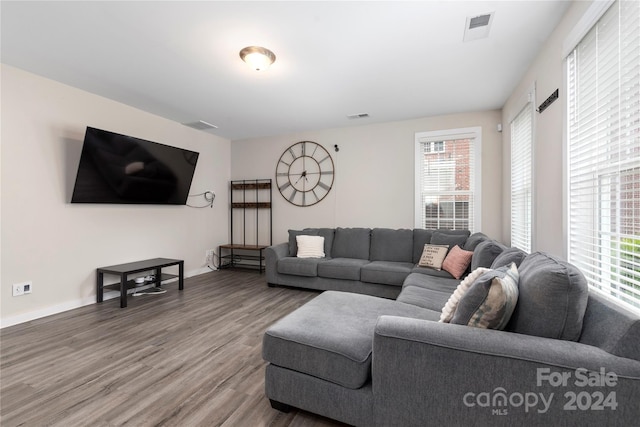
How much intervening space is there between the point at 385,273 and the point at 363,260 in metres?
0.60

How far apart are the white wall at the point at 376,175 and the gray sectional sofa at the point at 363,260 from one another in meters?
0.40

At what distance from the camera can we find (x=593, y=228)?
1716mm

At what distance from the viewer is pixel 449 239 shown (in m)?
3.67

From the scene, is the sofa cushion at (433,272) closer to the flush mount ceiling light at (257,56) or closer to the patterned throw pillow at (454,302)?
the patterned throw pillow at (454,302)

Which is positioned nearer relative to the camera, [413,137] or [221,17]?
[221,17]

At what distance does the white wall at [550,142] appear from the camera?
2.05m

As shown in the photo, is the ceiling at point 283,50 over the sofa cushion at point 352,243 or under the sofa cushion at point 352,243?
over

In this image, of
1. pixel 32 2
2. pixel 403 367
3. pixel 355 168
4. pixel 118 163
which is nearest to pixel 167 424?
pixel 403 367

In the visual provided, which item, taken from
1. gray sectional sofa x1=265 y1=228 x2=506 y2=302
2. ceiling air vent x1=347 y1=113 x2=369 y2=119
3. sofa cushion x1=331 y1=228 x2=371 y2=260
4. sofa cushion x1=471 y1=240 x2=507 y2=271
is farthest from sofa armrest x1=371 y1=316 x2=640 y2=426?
ceiling air vent x1=347 y1=113 x2=369 y2=119

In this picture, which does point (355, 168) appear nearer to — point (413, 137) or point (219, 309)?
point (413, 137)

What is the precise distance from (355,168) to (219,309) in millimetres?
2913

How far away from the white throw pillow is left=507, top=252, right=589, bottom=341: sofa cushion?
316cm

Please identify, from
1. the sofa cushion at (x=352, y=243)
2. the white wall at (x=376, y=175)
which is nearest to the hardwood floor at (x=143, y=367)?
the sofa cushion at (x=352, y=243)

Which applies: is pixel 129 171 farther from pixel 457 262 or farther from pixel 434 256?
pixel 457 262
